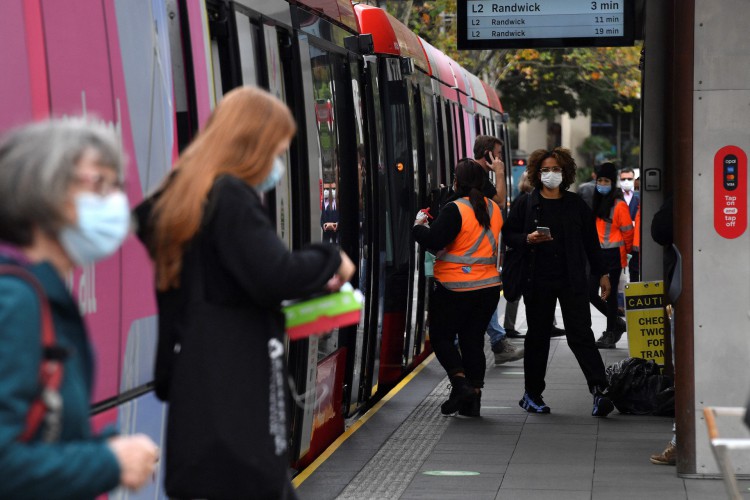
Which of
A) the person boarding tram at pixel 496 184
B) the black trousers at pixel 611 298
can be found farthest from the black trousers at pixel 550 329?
the black trousers at pixel 611 298

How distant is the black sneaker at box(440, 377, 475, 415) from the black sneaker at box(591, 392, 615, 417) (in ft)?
2.68

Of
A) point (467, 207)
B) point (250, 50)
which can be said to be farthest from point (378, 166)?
point (250, 50)

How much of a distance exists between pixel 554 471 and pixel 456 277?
200cm

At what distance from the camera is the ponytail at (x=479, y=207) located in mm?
8984

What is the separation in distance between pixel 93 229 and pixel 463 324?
689 cm

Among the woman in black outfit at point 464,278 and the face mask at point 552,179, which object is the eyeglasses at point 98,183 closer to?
the woman in black outfit at point 464,278

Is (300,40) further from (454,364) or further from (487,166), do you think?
(487,166)

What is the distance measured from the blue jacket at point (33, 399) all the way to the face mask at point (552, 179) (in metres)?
6.76

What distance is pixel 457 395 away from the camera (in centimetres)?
922

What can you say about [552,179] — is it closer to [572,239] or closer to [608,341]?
[572,239]

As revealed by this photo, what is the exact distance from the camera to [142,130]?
4.40 meters

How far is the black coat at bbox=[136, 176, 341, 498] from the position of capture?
3525 mm

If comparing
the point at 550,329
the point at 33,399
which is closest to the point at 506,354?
the point at 550,329

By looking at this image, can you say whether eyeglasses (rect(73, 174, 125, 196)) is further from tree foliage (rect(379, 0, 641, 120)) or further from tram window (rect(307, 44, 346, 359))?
tree foliage (rect(379, 0, 641, 120))
